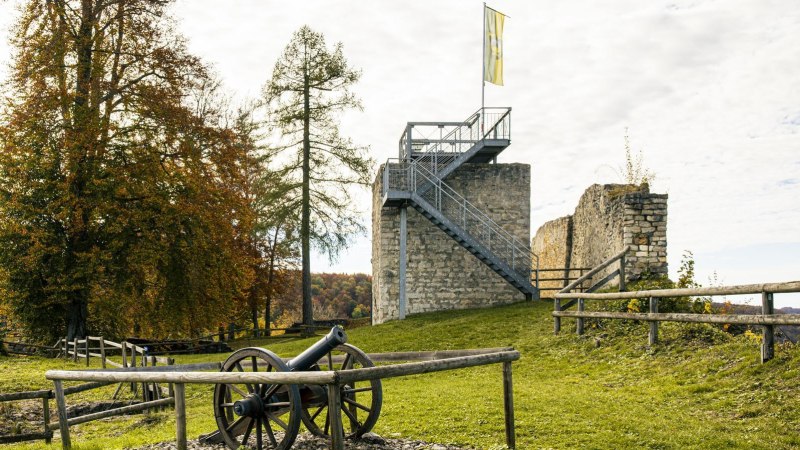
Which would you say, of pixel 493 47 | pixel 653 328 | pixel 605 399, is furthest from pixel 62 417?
pixel 493 47

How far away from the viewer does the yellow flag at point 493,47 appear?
27797 millimetres

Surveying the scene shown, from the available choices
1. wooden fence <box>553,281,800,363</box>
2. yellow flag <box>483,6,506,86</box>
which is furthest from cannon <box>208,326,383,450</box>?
yellow flag <box>483,6,506,86</box>

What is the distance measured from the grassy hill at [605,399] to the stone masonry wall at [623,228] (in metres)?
5.03

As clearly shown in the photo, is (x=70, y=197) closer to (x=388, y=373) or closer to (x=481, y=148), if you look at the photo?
(x=481, y=148)

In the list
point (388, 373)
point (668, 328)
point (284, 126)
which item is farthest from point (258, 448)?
point (284, 126)

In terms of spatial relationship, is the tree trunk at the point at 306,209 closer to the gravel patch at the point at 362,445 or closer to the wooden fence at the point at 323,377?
the wooden fence at the point at 323,377

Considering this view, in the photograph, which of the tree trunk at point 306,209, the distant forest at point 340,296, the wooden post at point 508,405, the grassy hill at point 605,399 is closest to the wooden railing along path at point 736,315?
the grassy hill at point 605,399

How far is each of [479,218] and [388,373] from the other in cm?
2027

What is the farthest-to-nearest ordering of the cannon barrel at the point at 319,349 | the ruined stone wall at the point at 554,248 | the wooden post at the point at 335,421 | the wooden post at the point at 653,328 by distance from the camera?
the ruined stone wall at the point at 554,248, the wooden post at the point at 653,328, the cannon barrel at the point at 319,349, the wooden post at the point at 335,421

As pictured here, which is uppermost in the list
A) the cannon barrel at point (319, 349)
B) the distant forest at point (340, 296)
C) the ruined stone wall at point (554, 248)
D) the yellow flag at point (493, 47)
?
the yellow flag at point (493, 47)

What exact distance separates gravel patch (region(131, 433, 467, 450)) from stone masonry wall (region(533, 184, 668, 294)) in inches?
547

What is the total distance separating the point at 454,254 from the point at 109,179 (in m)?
11.9

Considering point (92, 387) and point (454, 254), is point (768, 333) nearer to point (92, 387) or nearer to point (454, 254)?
point (92, 387)

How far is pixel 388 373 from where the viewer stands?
20.5ft
